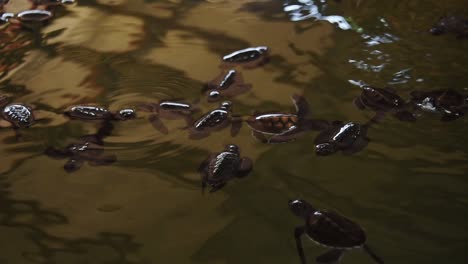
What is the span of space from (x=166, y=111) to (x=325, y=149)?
24cm

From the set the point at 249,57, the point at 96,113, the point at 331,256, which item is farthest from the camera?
the point at 249,57

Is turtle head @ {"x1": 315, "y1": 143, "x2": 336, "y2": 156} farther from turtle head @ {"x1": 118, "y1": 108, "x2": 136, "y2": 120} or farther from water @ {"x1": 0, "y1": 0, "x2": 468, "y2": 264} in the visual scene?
turtle head @ {"x1": 118, "y1": 108, "x2": 136, "y2": 120}

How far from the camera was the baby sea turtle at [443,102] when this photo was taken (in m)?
0.70

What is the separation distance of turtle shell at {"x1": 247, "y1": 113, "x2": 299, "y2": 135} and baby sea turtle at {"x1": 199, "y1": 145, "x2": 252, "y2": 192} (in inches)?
2.3

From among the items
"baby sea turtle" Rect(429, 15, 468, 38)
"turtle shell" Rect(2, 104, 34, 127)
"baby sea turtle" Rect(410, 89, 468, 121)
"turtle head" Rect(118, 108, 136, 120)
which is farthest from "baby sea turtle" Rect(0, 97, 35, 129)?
"baby sea turtle" Rect(429, 15, 468, 38)

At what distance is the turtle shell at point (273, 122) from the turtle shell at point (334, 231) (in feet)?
0.53

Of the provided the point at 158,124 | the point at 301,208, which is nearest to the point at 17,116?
the point at 158,124

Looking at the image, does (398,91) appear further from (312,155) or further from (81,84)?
(81,84)

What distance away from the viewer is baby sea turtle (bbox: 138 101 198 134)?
Result: 2.36 feet

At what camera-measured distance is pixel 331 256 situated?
1.71 feet

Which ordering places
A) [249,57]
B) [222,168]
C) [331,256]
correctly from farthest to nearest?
1. [249,57]
2. [222,168]
3. [331,256]

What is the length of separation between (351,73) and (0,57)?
1.98 feet

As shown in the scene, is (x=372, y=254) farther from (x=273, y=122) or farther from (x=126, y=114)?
(x=126, y=114)

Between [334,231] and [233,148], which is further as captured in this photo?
[233,148]
